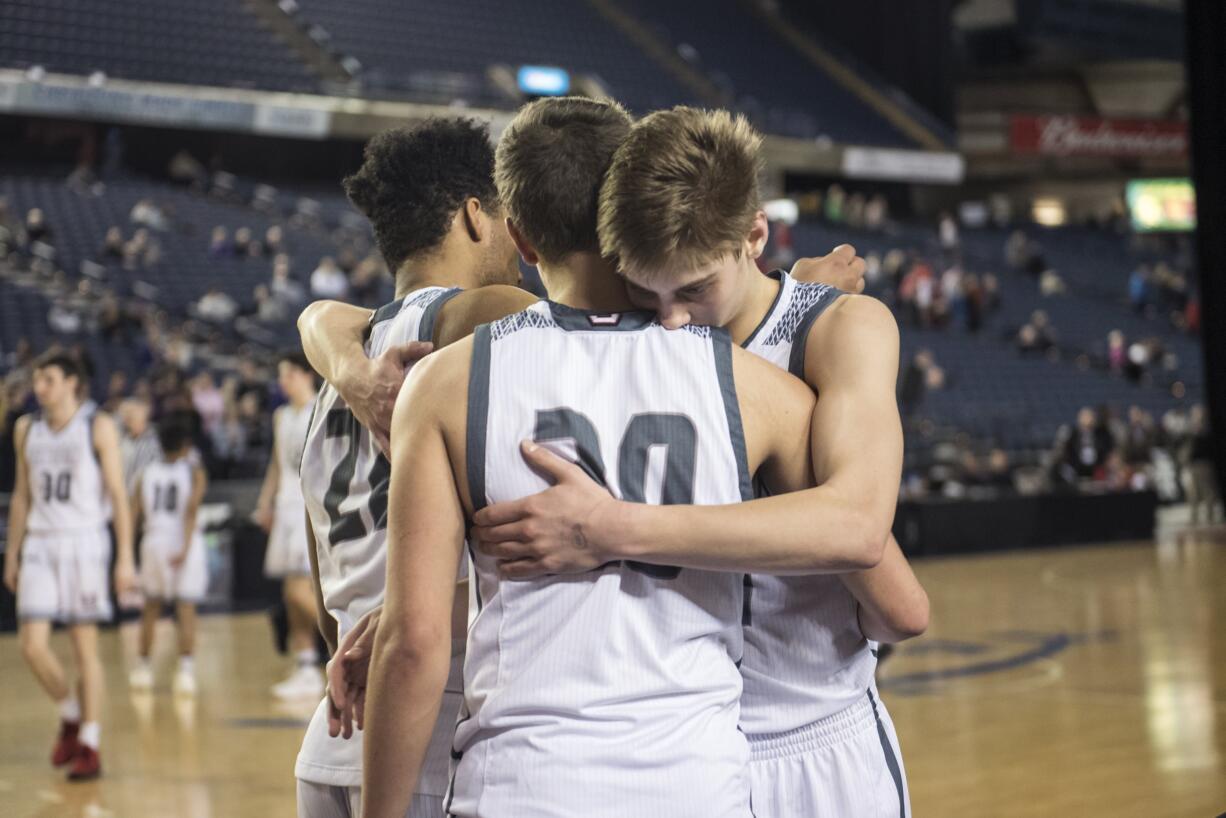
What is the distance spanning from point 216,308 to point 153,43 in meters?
8.10

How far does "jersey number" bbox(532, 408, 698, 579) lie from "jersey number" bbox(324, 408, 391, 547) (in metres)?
0.68

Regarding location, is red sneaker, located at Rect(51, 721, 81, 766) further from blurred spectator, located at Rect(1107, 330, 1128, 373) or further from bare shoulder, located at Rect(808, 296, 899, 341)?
blurred spectator, located at Rect(1107, 330, 1128, 373)

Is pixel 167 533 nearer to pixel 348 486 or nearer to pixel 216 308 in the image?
pixel 348 486

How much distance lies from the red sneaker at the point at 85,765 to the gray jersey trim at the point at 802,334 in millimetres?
4999

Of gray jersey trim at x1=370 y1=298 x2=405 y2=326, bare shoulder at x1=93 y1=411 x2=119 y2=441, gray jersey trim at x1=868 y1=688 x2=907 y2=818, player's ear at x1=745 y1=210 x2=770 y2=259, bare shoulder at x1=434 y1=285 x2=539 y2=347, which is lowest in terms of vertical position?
bare shoulder at x1=93 y1=411 x2=119 y2=441

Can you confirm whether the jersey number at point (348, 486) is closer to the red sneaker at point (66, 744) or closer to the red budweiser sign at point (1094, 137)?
the red sneaker at point (66, 744)

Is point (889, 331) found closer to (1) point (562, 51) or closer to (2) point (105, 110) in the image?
(2) point (105, 110)

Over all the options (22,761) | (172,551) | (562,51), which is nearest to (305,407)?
(172,551)

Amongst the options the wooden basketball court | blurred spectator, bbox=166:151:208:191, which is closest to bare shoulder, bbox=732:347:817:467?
the wooden basketball court

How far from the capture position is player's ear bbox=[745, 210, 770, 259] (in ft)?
5.62

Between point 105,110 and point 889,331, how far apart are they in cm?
2023

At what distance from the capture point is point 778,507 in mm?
1650

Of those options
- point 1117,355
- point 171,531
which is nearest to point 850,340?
point 171,531

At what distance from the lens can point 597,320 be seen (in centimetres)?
168
